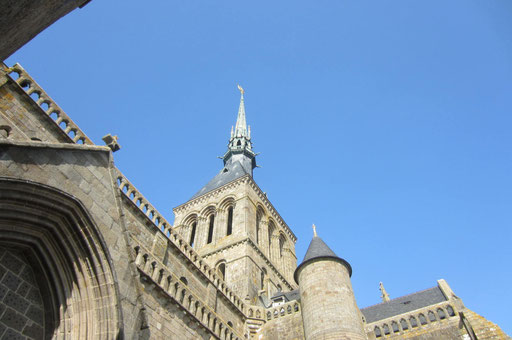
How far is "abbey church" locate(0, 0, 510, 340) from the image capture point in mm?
6793

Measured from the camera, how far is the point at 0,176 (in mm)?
6145

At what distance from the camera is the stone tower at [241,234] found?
25.7 m

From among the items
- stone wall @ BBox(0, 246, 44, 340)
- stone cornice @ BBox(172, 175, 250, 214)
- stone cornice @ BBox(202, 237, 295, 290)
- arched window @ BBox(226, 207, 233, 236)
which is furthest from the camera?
stone cornice @ BBox(172, 175, 250, 214)

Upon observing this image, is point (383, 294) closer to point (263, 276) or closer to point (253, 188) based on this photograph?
point (263, 276)

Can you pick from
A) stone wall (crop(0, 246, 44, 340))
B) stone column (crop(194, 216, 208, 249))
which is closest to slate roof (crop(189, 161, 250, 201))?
stone column (crop(194, 216, 208, 249))

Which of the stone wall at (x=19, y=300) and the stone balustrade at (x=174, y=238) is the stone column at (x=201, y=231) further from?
the stone wall at (x=19, y=300)

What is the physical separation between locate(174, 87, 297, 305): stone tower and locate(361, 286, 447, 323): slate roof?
7.16 metres

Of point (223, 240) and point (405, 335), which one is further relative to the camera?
point (223, 240)

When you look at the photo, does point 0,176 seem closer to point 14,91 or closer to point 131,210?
point 14,91

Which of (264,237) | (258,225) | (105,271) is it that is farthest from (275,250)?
(105,271)

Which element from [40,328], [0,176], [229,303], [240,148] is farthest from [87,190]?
[240,148]

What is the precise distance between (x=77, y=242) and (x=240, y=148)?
36813mm

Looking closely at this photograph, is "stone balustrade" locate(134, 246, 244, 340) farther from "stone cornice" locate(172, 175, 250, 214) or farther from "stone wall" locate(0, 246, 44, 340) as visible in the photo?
"stone cornice" locate(172, 175, 250, 214)

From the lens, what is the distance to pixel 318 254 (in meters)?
17.4
